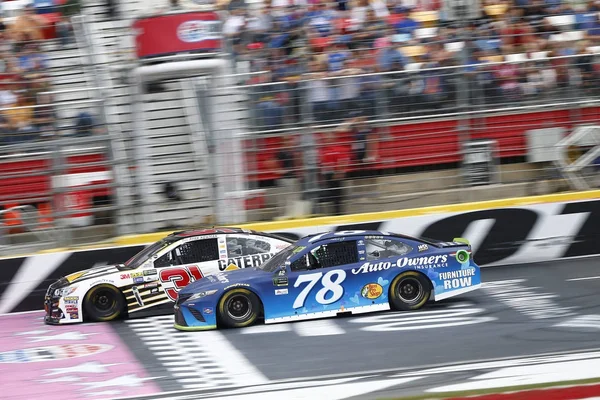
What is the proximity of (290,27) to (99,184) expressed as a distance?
4.27m

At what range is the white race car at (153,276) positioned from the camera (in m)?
13.0

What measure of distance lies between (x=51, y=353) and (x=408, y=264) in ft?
14.5

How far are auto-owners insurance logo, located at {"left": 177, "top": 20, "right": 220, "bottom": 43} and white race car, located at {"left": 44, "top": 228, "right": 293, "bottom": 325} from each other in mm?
3952

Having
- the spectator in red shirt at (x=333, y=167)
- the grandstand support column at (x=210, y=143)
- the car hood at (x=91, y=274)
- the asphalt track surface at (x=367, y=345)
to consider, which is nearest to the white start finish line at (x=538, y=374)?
the asphalt track surface at (x=367, y=345)

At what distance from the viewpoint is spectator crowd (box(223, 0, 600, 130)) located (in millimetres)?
15414

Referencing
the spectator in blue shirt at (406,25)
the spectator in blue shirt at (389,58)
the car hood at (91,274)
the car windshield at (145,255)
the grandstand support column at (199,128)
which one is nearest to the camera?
the car hood at (91,274)

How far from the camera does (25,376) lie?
397 inches

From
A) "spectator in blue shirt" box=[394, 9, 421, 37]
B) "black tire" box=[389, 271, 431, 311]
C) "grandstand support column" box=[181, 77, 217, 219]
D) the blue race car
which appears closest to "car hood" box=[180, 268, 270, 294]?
the blue race car

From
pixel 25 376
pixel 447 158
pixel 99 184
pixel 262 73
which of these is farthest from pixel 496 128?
pixel 25 376

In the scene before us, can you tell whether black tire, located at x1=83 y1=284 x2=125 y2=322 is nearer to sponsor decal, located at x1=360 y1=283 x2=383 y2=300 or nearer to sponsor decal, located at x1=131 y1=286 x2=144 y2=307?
sponsor decal, located at x1=131 y1=286 x2=144 y2=307

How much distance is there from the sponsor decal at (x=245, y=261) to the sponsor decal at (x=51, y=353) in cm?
231

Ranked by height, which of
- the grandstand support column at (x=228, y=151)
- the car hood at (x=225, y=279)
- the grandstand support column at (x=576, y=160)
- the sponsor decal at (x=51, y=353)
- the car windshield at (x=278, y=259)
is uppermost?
the grandstand support column at (x=228, y=151)

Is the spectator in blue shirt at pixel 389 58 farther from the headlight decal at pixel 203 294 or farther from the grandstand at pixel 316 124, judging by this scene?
the headlight decal at pixel 203 294

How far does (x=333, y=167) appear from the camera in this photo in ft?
50.4
